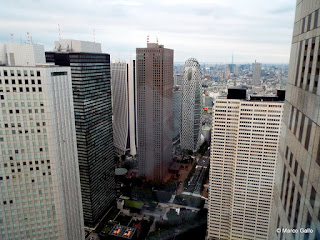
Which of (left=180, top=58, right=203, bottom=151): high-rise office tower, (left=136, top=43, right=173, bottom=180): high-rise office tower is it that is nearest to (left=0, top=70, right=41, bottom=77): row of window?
(left=136, top=43, right=173, bottom=180): high-rise office tower

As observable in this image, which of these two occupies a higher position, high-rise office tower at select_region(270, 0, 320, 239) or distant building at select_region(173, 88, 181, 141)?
high-rise office tower at select_region(270, 0, 320, 239)

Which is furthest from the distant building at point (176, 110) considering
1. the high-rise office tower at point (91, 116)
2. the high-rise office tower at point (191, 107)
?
the high-rise office tower at point (91, 116)

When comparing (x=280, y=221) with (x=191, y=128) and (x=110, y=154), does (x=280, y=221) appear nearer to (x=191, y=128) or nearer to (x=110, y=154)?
(x=110, y=154)

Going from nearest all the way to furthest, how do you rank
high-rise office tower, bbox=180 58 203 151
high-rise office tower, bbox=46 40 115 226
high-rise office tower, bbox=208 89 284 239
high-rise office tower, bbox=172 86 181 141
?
high-rise office tower, bbox=208 89 284 239 → high-rise office tower, bbox=46 40 115 226 → high-rise office tower, bbox=180 58 203 151 → high-rise office tower, bbox=172 86 181 141

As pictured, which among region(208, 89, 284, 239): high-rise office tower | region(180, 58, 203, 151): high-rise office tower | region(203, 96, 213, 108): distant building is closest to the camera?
region(208, 89, 284, 239): high-rise office tower

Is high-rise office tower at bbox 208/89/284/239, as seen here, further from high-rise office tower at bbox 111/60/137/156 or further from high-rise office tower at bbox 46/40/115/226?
high-rise office tower at bbox 111/60/137/156

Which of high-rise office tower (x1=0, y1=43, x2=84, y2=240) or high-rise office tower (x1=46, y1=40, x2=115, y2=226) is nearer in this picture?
high-rise office tower (x1=0, y1=43, x2=84, y2=240)

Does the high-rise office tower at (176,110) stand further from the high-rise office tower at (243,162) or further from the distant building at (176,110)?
the high-rise office tower at (243,162)

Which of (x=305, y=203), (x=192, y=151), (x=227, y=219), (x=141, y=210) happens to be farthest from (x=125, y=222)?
(x=305, y=203)

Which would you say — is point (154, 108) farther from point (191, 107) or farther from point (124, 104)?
point (191, 107)
